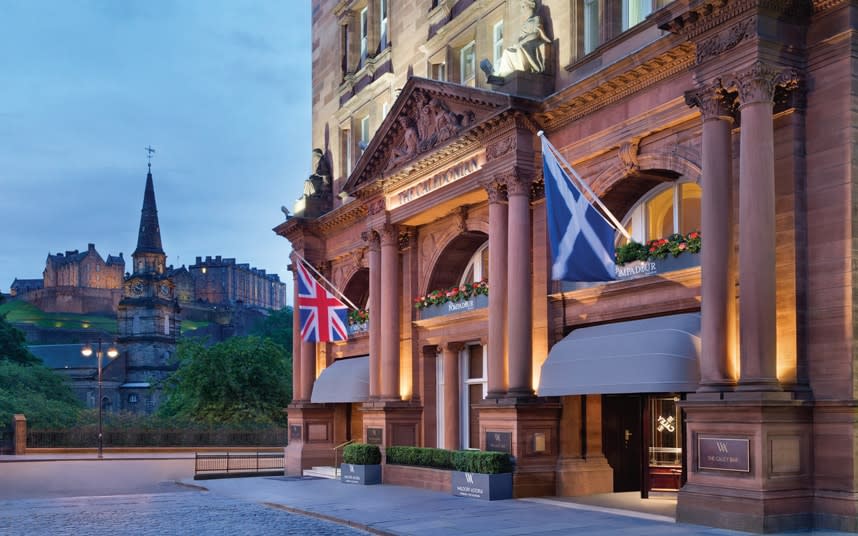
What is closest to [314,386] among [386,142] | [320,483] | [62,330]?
[320,483]

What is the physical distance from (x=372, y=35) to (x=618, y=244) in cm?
1648

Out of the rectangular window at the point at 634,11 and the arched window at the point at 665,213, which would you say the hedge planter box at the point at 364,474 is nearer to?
the arched window at the point at 665,213

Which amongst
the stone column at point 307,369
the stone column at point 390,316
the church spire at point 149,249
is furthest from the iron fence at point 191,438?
the church spire at point 149,249

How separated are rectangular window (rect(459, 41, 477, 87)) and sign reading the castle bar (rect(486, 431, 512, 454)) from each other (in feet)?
36.1

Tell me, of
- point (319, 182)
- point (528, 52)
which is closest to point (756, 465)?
point (528, 52)

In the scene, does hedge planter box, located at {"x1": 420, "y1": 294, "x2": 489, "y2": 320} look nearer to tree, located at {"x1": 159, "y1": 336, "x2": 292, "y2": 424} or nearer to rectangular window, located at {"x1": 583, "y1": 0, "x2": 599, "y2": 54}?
rectangular window, located at {"x1": 583, "y1": 0, "x2": 599, "y2": 54}

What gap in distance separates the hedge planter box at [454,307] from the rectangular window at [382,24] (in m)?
10.2

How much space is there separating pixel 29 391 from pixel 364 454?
183ft

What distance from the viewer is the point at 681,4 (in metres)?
19.8

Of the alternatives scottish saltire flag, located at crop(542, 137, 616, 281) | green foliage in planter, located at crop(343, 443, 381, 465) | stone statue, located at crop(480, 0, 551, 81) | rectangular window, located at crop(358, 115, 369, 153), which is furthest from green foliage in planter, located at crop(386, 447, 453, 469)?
rectangular window, located at crop(358, 115, 369, 153)

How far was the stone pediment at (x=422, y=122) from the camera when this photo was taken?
2708 cm

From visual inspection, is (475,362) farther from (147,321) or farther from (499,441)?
(147,321)

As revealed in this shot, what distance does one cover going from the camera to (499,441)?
82.9 ft

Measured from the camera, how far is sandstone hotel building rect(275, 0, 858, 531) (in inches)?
714
